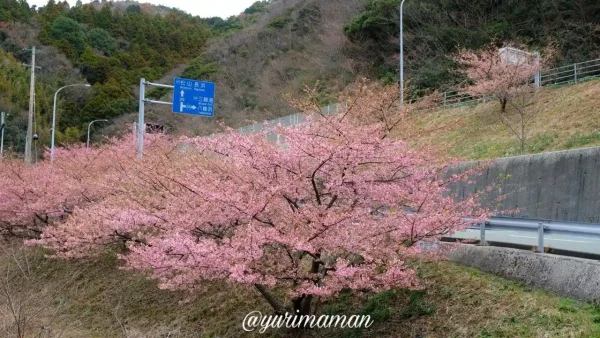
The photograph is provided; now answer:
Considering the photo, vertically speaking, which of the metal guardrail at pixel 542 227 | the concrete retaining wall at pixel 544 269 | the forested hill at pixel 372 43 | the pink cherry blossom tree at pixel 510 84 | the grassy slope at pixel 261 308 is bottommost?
the grassy slope at pixel 261 308

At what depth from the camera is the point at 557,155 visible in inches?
519

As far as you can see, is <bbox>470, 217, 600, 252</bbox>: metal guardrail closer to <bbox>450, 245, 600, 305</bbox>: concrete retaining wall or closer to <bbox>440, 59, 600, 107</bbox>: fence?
<bbox>450, 245, 600, 305</bbox>: concrete retaining wall

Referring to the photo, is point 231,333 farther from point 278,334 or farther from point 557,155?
point 557,155

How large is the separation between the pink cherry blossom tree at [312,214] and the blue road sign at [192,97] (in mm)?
8527

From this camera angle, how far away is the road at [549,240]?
8.13 m

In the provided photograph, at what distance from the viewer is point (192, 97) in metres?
17.8

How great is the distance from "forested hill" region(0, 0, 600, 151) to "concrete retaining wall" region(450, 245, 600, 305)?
55.7ft

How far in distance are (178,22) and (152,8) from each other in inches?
1114

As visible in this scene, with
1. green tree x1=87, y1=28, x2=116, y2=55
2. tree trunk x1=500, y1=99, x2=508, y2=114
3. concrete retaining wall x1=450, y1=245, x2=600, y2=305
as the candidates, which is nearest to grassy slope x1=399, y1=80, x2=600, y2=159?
tree trunk x1=500, y1=99, x2=508, y2=114

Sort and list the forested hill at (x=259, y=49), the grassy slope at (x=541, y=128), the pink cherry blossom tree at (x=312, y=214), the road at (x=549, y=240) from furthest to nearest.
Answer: the forested hill at (x=259, y=49)
the grassy slope at (x=541, y=128)
the road at (x=549, y=240)
the pink cherry blossom tree at (x=312, y=214)

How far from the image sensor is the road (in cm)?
813

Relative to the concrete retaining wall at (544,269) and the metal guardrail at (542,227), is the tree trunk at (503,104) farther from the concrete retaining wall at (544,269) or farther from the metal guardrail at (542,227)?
the concrete retaining wall at (544,269)

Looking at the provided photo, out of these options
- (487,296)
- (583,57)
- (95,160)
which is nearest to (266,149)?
(487,296)

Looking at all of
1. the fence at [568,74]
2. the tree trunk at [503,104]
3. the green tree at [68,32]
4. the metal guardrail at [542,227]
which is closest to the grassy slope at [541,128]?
the tree trunk at [503,104]
